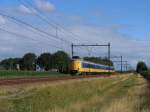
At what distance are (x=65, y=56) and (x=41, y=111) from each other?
13506 centimetres

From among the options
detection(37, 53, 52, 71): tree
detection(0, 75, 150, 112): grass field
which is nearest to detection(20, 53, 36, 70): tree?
detection(37, 53, 52, 71): tree

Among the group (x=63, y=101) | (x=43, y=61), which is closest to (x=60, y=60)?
(x=43, y=61)

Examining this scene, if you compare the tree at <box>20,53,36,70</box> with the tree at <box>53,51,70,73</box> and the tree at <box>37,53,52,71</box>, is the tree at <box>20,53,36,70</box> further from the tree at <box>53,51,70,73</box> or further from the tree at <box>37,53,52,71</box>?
the tree at <box>53,51,70,73</box>

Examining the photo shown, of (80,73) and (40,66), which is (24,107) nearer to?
(80,73)

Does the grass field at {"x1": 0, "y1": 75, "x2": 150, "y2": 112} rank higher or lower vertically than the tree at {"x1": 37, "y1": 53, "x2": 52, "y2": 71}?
lower

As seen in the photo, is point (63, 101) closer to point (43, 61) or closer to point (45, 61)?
point (45, 61)

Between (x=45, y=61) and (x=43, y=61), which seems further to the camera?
(x=43, y=61)

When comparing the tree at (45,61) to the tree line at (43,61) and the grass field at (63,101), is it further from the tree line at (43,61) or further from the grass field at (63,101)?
the grass field at (63,101)

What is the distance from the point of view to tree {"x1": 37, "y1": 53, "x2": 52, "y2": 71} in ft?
469

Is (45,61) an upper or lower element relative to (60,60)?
lower

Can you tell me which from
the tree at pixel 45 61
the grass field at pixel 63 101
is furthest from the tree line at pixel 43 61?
the grass field at pixel 63 101

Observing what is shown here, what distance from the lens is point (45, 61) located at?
145125 millimetres

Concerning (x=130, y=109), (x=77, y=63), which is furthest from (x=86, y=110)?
(x=77, y=63)

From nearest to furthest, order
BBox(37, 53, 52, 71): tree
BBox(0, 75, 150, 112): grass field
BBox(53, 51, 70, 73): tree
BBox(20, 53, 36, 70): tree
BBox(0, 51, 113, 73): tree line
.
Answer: BBox(0, 75, 150, 112): grass field
BBox(53, 51, 70, 73): tree
BBox(0, 51, 113, 73): tree line
BBox(37, 53, 52, 71): tree
BBox(20, 53, 36, 70): tree
